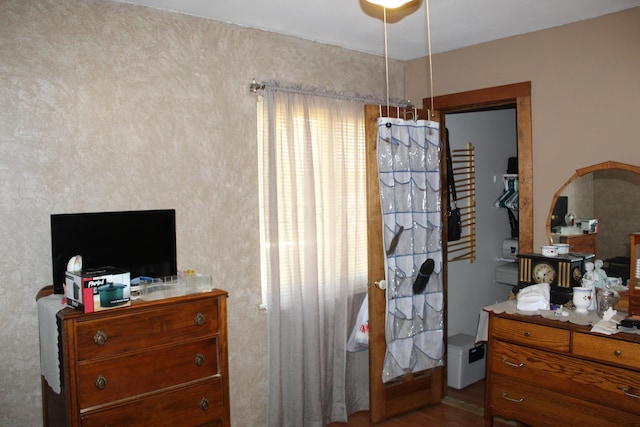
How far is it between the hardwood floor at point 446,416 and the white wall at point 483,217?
24.5 inches

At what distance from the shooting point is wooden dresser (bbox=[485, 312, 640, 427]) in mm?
2488

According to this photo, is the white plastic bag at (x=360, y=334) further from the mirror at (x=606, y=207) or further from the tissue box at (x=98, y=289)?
the tissue box at (x=98, y=289)

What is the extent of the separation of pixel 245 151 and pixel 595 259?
2229 millimetres

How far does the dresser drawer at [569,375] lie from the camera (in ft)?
8.15

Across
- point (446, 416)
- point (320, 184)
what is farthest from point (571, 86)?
point (446, 416)

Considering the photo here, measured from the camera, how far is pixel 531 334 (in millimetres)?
2828

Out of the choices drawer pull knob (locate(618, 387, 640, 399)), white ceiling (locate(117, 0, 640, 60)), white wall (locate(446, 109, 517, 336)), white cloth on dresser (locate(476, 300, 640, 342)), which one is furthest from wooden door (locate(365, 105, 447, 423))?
drawer pull knob (locate(618, 387, 640, 399))

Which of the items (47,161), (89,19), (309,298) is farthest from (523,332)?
(89,19)

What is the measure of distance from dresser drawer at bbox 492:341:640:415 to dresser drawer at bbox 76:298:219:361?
1.69 meters

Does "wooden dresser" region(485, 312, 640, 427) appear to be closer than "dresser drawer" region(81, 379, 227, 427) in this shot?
No

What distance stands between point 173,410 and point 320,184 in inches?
63.5

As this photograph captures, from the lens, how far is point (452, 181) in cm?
399

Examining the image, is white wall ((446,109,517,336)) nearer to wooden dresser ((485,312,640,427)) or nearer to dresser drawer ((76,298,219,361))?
wooden dresser ((485,312,640,427))

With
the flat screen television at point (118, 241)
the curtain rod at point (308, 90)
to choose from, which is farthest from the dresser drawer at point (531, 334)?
the flat screen television at point (118, 241)
